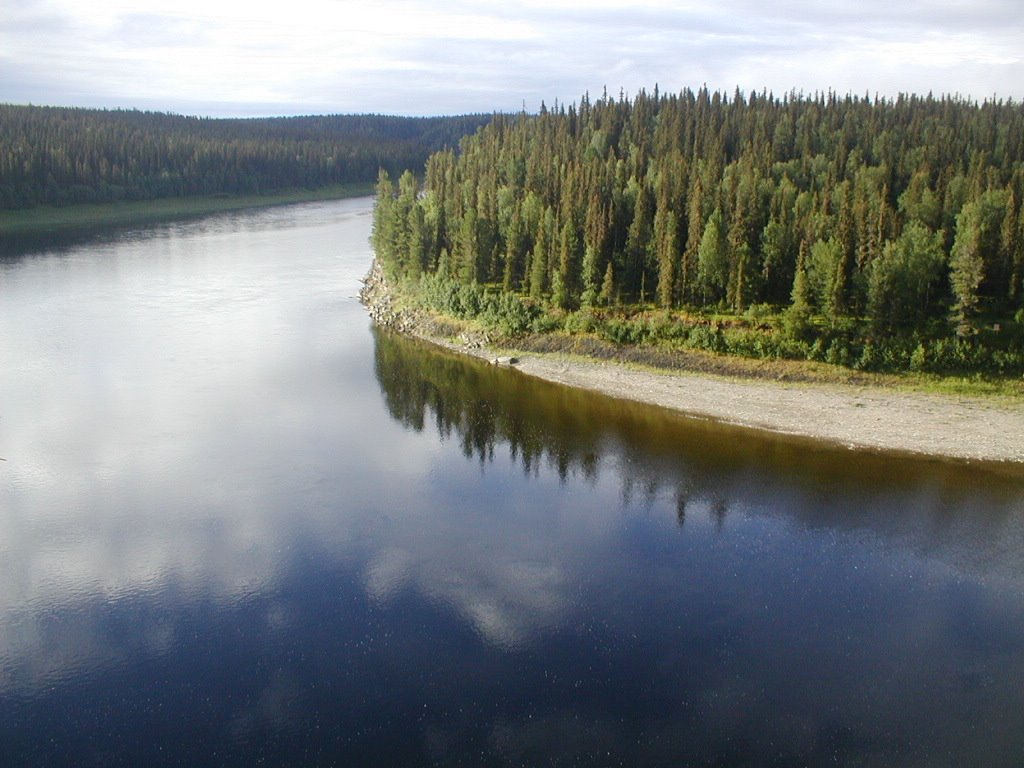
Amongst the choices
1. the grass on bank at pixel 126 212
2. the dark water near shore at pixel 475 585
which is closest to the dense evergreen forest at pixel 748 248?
the dark water near shore at pixel 475 585

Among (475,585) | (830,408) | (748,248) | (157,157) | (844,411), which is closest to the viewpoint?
(475,585)

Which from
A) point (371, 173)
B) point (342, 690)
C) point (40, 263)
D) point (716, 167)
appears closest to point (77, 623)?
point (342, 690)

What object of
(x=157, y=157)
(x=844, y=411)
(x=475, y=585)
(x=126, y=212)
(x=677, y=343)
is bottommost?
(x=475, y=585)

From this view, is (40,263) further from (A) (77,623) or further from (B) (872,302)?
(B) (872,302)

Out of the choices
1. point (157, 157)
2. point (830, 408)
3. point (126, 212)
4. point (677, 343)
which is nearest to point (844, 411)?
point (830, 408)

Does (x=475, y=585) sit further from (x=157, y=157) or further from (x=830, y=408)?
(x=157, y=157)

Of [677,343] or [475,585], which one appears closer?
[475,585]
